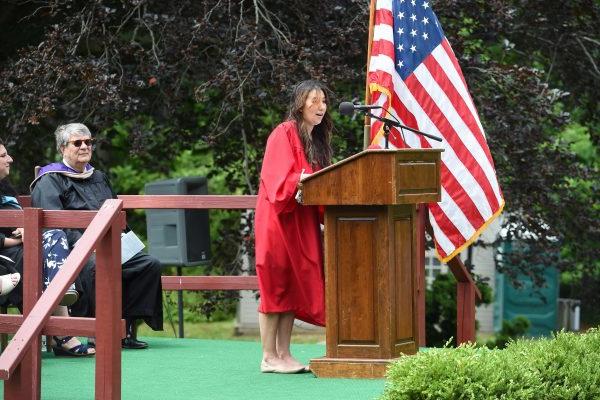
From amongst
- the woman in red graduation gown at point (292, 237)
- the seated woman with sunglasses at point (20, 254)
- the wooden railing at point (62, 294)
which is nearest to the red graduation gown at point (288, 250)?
the woman in red graduation gown at point (292, 237)

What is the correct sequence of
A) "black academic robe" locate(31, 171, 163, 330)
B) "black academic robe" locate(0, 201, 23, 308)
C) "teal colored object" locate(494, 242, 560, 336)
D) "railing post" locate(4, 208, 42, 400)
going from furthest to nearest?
"teal colored object" locate(494, 242, 560, 336) < "black academic robe" locate(31, 171, 163, 330) < "black academic robe" locate(0, 201, 23, 308) < "railing post" locate(4, 208, 42, 400)

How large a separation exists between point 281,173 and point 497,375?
2183 millimetres

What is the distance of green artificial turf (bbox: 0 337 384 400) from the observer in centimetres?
727

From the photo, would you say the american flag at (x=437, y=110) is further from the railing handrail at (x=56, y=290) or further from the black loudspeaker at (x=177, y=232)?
the railing handrail at (x=56, y=290)

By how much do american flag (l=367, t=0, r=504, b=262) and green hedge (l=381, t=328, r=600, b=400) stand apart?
263 centimetres

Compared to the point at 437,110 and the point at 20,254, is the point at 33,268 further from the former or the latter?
the point at 437,110

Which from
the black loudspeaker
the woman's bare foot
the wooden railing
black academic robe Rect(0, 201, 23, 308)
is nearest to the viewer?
the wooden railing

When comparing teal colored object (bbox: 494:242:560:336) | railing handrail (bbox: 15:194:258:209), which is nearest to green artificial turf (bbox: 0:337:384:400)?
railing handrail (bbox: 15:194:258:209)

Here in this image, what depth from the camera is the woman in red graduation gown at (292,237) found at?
25.7 ft

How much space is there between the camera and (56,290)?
607 centimetres

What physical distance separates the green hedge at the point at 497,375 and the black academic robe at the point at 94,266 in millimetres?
3066

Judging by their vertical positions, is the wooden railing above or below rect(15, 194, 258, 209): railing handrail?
below

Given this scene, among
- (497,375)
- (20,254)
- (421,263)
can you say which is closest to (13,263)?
(20,254)

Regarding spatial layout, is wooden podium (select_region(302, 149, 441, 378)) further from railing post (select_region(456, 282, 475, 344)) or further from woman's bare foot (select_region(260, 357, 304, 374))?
railing post (select_region(456, 282, 475, 344))
